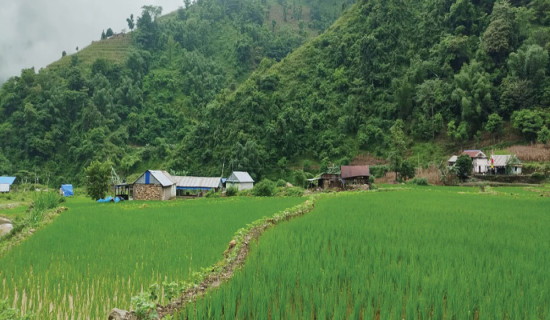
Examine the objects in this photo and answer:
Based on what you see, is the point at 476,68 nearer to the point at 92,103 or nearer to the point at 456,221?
the point at 456,221

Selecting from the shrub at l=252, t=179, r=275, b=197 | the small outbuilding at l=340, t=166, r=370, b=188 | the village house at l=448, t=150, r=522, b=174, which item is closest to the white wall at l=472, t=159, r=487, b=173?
the village house at l=448, t=150, r=522, b=174

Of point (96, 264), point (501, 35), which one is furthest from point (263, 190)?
point (501, 35)

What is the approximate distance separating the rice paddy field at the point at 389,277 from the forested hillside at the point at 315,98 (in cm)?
4229

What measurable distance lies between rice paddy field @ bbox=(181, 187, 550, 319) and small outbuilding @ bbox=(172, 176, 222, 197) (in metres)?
35.7

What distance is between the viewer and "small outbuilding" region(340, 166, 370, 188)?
36.9 m

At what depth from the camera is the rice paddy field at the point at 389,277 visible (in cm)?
302

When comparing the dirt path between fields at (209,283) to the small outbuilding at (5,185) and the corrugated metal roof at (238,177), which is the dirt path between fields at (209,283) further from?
the small outbuilding at (5,185)

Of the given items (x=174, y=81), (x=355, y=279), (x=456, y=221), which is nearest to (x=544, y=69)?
(x=456, y=221)

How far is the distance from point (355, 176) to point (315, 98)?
2720 centimetres

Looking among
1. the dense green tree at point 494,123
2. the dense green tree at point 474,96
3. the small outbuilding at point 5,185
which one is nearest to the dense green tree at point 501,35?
the dense green tree at point 474,96

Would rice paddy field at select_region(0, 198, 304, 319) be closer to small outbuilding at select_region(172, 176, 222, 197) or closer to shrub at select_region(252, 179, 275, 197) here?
shrub at select_region(252, 179, 275, 197)

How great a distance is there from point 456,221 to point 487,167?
3574 cm

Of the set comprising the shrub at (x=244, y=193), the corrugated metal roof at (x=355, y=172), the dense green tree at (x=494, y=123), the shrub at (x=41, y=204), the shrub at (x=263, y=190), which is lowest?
the shrub at (x=244, y=193)

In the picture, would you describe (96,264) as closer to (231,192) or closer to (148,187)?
(231,192)
